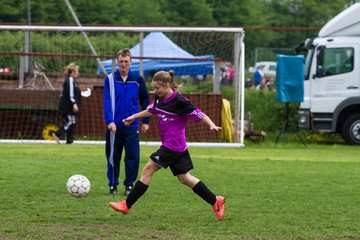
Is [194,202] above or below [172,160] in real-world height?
below

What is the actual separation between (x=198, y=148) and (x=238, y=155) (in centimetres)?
201

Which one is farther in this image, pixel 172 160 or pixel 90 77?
pixel 90 77

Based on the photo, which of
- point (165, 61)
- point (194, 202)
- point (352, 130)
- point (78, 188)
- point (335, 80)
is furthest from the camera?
point (165, 61)

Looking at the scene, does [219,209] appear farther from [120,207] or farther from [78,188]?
[78,188]

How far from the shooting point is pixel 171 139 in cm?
902

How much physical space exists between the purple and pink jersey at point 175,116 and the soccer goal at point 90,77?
1108 centimetres

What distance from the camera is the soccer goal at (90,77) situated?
20.8m

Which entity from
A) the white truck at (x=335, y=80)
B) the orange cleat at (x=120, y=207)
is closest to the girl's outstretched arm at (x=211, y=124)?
the orange cleat at (x=120, y=207)

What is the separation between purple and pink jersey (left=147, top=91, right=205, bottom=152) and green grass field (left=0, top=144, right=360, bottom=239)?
30.7 inches

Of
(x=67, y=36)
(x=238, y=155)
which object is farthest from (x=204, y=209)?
(x=67, y=36)

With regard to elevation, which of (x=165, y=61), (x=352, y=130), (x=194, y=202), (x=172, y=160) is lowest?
(x=352, y=130)

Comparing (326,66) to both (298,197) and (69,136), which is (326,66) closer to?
(69,136)

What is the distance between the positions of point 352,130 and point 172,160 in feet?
46.2

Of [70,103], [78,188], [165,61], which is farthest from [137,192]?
[165,61]
